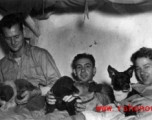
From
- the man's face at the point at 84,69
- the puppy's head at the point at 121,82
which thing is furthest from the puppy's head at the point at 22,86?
the puppy's head at the point at 121,82

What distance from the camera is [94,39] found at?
1762mm

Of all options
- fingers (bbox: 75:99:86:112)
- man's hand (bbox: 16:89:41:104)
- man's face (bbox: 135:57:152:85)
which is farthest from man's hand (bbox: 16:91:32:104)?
man's face (bbox: 135:57:152:85)

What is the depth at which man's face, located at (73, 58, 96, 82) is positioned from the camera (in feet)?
4.87

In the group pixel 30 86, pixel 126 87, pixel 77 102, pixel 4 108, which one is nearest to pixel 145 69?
pixel 126 87

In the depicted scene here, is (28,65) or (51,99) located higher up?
(28,65)

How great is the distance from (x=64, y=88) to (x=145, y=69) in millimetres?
415

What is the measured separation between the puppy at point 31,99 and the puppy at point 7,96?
0.03 meters

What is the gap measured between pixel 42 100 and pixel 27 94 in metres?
0.07

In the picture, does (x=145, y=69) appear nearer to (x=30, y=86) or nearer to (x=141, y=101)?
(x=141, y=101)

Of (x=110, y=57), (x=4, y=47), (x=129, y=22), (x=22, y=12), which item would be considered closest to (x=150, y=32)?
(x=129, y=22)

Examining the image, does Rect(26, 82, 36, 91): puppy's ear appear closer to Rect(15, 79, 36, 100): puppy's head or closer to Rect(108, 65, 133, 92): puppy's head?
Rect(15, 79, 36, 100): puppy's head

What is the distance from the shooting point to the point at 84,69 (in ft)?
4.90

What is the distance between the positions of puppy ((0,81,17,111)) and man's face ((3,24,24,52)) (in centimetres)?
25

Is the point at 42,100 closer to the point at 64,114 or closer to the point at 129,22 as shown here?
the point at 64,114
